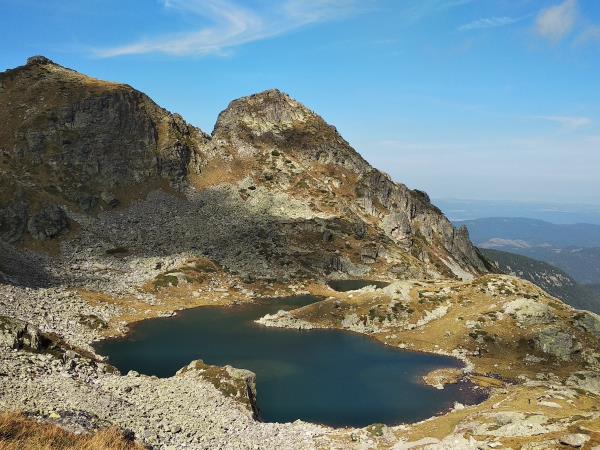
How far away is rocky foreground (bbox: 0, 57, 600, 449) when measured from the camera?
144ft

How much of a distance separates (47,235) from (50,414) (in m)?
104

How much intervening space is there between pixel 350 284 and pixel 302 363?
216 ft

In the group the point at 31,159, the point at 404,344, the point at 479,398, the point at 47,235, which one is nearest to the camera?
the point at 479,398

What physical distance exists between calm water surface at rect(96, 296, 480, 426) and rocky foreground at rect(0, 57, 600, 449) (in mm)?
4071

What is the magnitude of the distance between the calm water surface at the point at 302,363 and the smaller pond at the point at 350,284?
126 feet

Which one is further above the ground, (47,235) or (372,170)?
(372,170)

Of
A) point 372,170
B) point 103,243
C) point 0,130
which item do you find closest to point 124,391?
point 103,243

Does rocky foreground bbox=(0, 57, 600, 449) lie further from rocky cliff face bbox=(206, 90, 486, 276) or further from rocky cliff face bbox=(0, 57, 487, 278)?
rocky cliff face bbox=(206, 90, 486, 276)

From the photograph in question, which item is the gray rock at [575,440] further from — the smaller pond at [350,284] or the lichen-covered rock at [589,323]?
the smaller pond at [350,284]

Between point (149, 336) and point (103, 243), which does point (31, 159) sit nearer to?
point (103, 243)

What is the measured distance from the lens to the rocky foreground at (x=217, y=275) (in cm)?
4378

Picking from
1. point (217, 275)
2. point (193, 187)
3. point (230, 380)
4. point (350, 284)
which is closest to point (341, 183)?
point (193, 187)

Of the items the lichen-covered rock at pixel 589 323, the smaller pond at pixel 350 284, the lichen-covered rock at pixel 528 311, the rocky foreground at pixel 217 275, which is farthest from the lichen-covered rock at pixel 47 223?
the lichen-covered rock at pixel 589 323

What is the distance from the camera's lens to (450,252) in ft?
650
